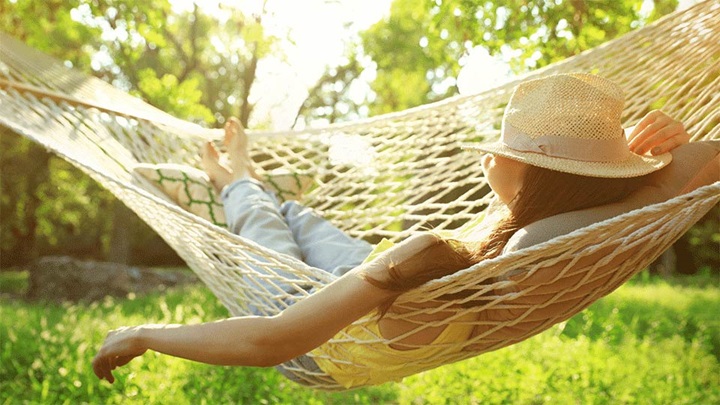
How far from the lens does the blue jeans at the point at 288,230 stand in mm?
1608

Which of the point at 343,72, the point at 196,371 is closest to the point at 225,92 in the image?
the point at 343,72

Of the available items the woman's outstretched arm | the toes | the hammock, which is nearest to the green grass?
the hammock

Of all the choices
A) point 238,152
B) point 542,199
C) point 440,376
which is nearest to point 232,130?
point 238,152

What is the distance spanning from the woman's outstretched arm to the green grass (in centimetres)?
112

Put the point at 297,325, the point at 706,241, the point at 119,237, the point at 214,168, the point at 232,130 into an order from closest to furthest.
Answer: the point at 297,325, the point at 214,168, the point at 232,130, the point at 706,241, the point at 119,237

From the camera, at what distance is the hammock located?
105cm

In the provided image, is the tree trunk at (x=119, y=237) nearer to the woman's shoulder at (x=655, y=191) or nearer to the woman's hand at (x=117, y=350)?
the woman's hand at (x=117, y=350)

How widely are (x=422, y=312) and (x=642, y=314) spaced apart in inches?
128

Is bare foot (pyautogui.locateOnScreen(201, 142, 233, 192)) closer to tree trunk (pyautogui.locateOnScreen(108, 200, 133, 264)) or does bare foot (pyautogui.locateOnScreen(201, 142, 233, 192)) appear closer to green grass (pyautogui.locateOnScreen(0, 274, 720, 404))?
green grass (pyautogui.locateOnScreen(0, 274, 720, 404))

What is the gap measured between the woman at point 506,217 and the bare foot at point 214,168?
101 cm

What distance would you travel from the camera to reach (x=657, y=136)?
1.19 m

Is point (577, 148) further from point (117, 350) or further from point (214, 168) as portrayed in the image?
point (214, 168)

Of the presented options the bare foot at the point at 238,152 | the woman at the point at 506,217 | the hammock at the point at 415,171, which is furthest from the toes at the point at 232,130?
the woman at the point at 506,217

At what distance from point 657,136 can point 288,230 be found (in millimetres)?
870
